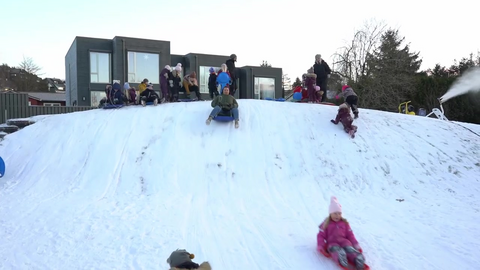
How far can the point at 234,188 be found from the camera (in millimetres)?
7434

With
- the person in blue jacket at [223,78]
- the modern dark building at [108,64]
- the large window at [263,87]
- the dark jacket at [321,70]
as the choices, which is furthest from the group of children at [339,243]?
the large window at [263,87]

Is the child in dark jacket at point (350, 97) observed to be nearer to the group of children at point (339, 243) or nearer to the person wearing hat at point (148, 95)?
the person wearing hat at point (148, 95)

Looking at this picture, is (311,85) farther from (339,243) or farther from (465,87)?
(465,87)

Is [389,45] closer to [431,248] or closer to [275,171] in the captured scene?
[275,171]

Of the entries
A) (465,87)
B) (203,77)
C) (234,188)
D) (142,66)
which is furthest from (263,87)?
(234,188)

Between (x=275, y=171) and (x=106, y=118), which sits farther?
(x=106, y=118)

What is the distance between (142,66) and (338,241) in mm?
20771

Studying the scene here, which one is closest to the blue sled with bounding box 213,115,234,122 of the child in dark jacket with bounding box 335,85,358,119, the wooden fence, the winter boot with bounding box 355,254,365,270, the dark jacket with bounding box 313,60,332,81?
the child in dark jacket with bounding box 335,85,358,119

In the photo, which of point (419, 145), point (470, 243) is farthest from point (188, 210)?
point (419, 145)

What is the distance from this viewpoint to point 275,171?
820 cm

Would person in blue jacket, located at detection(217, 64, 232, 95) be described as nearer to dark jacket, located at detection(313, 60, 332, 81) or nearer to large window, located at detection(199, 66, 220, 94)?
dark jacket, located at detection(313, 60, 332, 81)

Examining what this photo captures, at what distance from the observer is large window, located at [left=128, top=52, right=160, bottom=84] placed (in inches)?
891

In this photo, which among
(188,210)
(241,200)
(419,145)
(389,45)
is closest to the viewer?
(188,210)

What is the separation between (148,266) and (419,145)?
26.7ft
